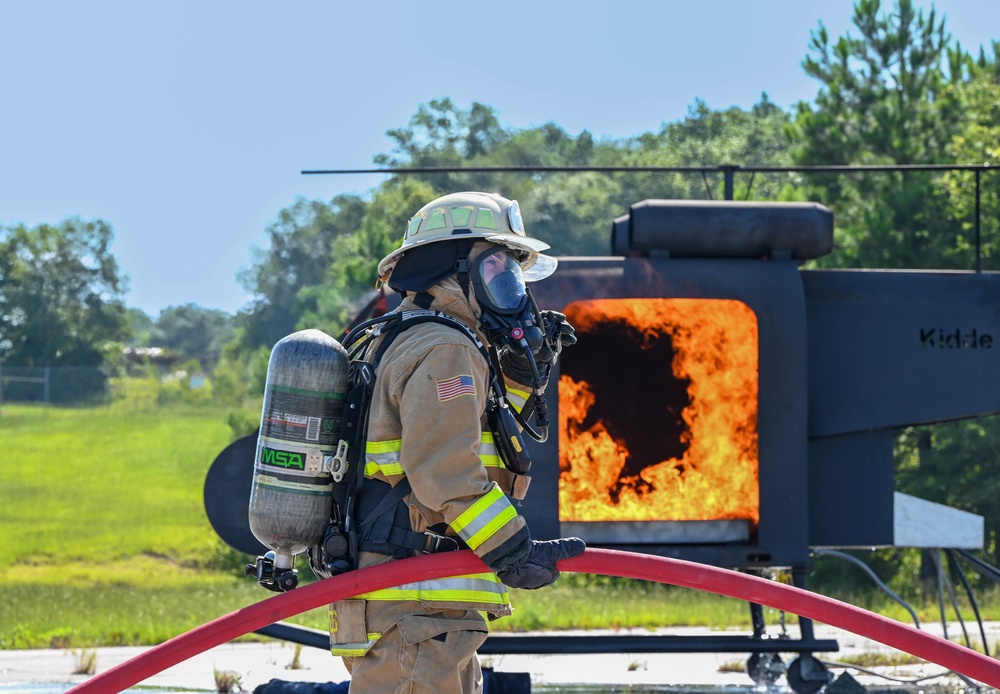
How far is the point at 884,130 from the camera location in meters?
21.8

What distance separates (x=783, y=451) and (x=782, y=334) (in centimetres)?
60

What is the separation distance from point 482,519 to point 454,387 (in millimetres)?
386

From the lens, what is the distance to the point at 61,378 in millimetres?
31797

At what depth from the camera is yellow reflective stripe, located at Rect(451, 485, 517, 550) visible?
3826 mm

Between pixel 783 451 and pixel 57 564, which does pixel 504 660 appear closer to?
pixel 783 451

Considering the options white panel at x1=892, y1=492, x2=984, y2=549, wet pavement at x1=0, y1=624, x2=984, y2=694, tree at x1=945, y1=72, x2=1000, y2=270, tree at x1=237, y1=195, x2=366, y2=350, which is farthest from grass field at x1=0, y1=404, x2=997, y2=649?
tree at x1=945, y1=72, x2=1000, y2=270

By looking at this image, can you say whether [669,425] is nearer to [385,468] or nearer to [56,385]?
[385,468]

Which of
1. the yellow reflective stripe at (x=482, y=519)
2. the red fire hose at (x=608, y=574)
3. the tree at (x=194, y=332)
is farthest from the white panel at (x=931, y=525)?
the tree at (x=194, y=332)

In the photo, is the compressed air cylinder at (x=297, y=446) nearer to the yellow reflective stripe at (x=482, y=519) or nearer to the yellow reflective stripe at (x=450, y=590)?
the yellow reflective stripe at (x=450, y=590)

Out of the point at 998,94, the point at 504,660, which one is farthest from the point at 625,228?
the point at 998,94

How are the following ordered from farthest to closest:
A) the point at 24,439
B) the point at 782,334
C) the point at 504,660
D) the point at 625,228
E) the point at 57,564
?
1. the point at 24,439
2. the point at 57,564
3. the point at 504,660
4. the point at 625,228
5. the point at 782,334

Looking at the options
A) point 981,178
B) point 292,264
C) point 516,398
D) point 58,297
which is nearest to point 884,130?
point 981,178

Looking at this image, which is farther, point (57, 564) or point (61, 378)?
point (61, 378)

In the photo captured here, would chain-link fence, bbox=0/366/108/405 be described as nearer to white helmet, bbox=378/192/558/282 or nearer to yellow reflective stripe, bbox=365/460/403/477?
white helmet, bbox=378/192/558/282
